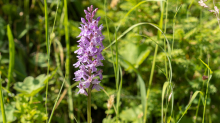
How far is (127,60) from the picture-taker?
2.28m

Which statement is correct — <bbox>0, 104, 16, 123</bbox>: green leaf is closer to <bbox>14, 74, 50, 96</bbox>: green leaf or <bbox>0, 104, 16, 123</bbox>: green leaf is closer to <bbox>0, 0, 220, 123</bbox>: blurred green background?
<bbox>0, 0, 220, 123</bbox>: blurred green background

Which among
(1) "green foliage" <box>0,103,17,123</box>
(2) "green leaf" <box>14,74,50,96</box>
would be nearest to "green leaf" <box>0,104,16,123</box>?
(1) "green foliage" <box>0,103,17,123</box>

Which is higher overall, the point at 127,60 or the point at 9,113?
the point at 127,60

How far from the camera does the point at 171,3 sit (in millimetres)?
2277

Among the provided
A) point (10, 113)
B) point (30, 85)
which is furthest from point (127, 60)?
point (10, 113)

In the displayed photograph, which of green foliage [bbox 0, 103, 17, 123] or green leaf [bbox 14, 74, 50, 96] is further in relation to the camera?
green leaf [bbox 14, 74, 50, 96]

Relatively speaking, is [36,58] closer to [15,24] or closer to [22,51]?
[22,51]

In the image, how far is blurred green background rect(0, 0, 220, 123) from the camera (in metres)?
1.98

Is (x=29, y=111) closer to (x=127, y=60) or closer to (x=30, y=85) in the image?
(x=30, y=85)

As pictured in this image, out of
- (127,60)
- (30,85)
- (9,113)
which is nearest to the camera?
(9,113)

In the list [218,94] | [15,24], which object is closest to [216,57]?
[218,94]

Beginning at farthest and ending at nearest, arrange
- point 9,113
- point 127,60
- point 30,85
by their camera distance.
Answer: point 127,60 < point 30,85 < point 9,113

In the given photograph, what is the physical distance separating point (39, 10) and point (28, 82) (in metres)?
1.44

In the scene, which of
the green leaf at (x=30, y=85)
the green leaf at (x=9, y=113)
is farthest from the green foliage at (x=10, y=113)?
the green leaf at (x=30, y=85)
